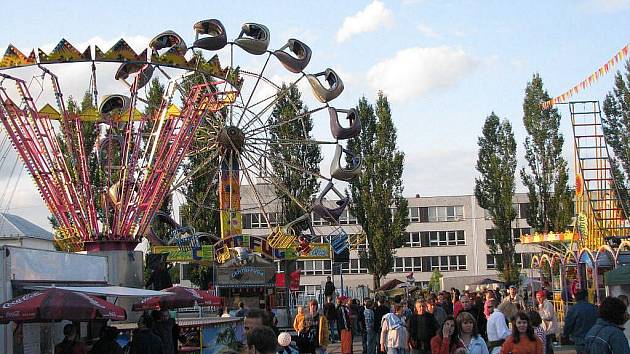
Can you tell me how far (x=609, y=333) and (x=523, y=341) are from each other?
4.80 feet

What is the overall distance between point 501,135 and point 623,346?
58.4m

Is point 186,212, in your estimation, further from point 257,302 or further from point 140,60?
point 140,60

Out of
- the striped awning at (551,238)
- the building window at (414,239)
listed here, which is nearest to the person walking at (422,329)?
the striped awning at (551,238)

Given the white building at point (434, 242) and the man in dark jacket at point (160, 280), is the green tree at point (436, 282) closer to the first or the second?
the white building at point (434, 242)

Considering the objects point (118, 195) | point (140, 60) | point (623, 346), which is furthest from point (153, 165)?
point (623, 346)

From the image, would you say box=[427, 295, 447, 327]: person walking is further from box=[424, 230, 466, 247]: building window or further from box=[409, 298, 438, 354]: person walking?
box=[424, 230, 466, 247]: building window

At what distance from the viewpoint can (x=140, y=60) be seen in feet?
91.8

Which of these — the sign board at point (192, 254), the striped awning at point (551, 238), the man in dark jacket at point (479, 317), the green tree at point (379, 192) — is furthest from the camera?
the green tree at point (379, 192)

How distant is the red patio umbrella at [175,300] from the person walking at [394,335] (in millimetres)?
4195

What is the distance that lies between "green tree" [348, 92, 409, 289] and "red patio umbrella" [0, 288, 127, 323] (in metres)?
44.5

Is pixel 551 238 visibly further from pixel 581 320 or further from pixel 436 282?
pixel 436 282

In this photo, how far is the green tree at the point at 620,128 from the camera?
57.9 meters

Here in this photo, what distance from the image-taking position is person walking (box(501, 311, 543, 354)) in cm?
1045

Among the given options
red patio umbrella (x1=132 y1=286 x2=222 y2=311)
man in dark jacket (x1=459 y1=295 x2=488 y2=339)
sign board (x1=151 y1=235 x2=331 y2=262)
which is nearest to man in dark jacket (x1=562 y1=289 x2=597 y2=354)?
man in dark jacket (x1=459 y1=295 x2=488 y2=339)
